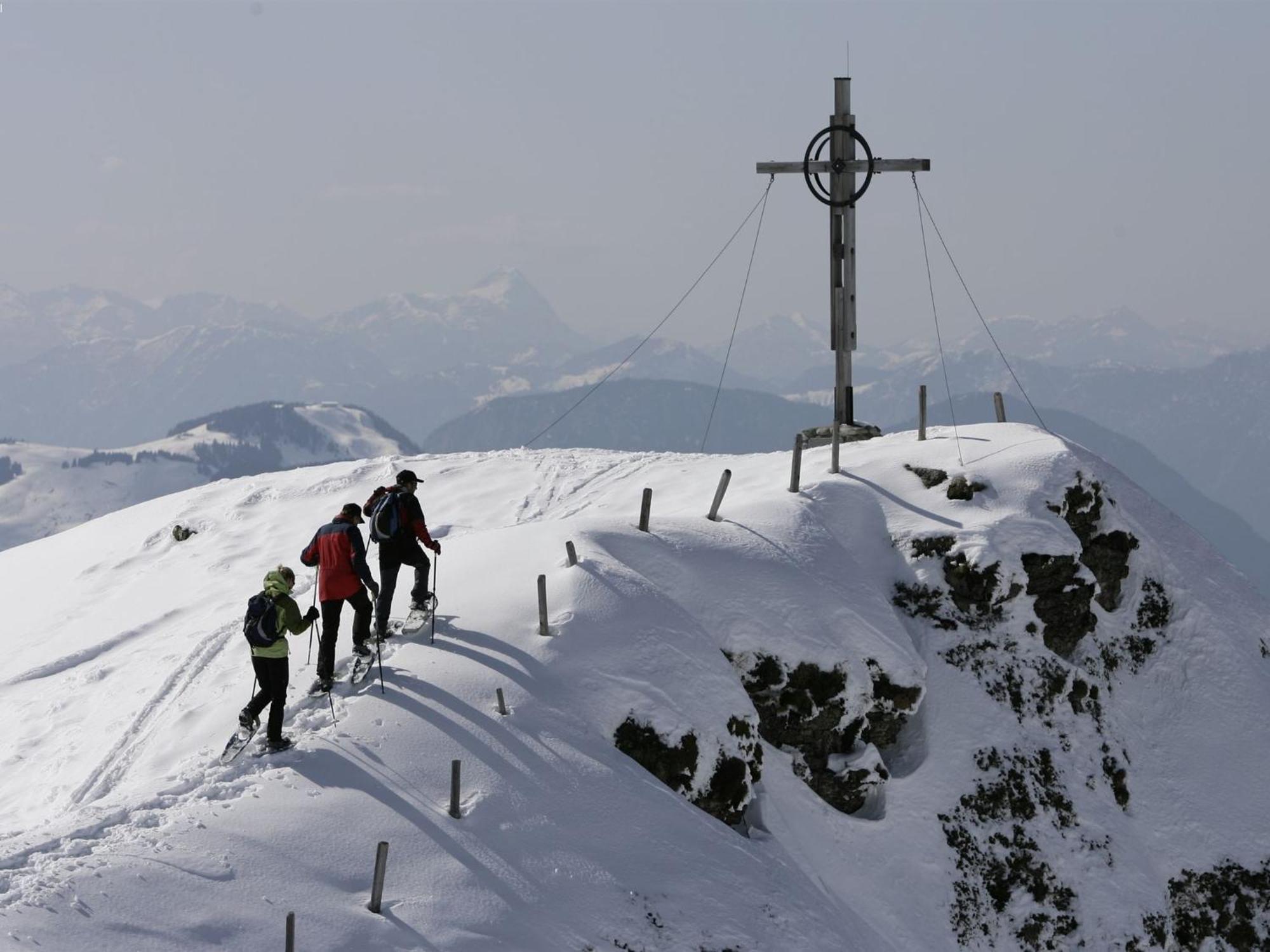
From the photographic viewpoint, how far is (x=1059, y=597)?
2525 centimetres

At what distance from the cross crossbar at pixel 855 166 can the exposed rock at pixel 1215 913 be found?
19.4m

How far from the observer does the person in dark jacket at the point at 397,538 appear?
60.6ft

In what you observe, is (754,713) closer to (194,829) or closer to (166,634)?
(194,829)

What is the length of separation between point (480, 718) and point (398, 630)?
3.23 metres

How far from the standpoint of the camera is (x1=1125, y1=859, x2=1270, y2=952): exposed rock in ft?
70.8

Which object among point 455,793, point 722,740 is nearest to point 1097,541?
point 722,740

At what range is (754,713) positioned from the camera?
65.5ft

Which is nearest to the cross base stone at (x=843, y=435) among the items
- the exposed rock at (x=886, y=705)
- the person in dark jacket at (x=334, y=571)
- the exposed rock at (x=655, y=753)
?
the exposed rock at (x=886, y=705)

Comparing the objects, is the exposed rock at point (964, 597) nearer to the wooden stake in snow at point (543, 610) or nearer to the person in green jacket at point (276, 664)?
the wooden stake in snow at point (543, 610)

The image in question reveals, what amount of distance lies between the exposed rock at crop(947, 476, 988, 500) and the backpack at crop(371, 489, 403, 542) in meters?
14.3

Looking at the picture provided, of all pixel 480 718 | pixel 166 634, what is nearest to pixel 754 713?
pixel 480 718

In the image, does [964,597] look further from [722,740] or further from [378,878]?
[378,878]

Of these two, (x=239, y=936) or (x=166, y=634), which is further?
(x=166, y=634)

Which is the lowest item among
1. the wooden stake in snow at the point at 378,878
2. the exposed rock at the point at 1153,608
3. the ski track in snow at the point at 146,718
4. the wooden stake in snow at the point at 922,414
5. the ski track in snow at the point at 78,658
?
the ski track in snow at the point at 78,658
